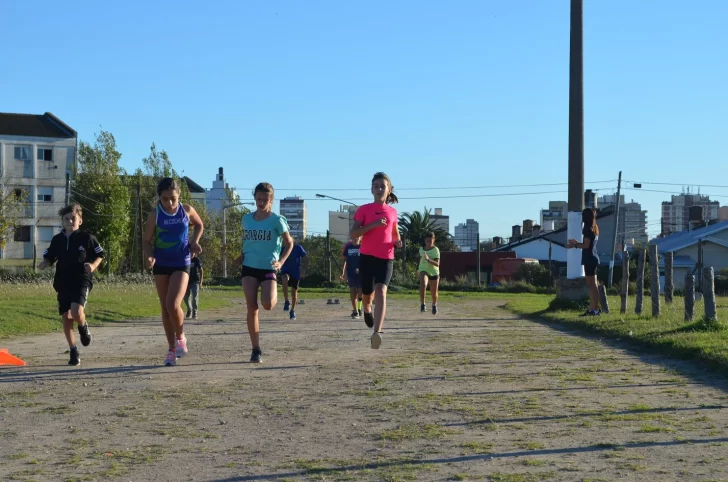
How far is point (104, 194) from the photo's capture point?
69375mm

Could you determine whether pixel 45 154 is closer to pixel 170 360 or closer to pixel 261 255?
pixel 261 255

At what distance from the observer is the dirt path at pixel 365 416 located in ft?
16.8

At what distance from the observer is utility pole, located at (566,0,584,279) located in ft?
67.1

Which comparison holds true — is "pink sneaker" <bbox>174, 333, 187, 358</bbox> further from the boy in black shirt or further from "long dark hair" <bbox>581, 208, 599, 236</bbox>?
"long dark hair" <bbox>581, 208, 599, 236</bbox>

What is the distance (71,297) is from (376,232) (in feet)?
11.3

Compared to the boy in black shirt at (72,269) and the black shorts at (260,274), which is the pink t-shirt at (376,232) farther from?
the boy in black shirt at (72,269)

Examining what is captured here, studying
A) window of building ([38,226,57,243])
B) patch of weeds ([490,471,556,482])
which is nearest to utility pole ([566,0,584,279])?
patch of weeds ([490,471,556,482])

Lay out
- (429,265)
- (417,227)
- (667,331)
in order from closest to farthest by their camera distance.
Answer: (667,331), (429,265), (417,227)

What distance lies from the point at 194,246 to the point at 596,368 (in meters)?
4.33

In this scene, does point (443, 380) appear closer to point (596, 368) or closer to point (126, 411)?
point (596, 368)

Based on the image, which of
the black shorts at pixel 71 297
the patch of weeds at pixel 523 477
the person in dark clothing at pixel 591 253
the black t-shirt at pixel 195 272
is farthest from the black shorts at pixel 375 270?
the black t-shirt at pixel 195 272

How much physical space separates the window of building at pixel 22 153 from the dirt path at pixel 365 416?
76.3 meters

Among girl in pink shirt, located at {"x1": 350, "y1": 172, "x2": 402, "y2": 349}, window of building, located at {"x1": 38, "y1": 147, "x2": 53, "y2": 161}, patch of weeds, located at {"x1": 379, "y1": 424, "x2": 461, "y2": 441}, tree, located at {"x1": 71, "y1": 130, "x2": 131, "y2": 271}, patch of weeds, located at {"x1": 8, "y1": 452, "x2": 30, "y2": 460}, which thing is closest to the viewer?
patch of weeds, located at {"x1": 8, "y1": 452, "x2": 30, "y2": 460}

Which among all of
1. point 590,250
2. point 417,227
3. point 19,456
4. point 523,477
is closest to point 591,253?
point 590,250
